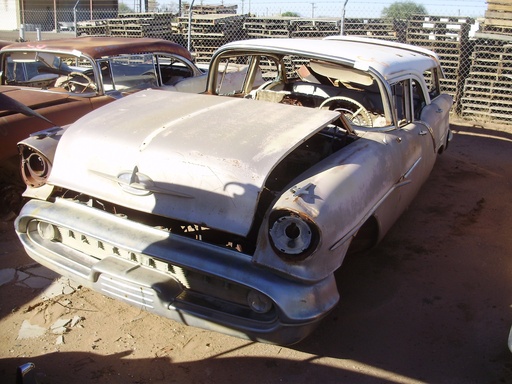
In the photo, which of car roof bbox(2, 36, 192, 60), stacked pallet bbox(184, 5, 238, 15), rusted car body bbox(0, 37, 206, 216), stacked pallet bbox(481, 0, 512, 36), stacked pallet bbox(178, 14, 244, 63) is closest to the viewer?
rusted car body bbox(0, 37, 206, 216)

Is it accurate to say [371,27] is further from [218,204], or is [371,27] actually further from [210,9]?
[218,204]

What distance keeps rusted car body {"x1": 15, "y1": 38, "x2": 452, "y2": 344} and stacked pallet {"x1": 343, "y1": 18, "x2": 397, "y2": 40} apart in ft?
23.9

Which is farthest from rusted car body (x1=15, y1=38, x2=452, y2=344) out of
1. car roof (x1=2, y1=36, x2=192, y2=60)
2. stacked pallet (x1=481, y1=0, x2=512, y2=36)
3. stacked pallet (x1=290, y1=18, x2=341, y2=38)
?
stacked pallet (x1=481, y1=0, x2=512, y2=36)

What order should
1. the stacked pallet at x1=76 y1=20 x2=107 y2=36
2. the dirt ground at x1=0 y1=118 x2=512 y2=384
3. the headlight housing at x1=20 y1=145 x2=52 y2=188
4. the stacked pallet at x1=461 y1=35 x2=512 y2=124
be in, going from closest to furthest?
1. the dirt ground at x1=0 y1=118 x2=512 y2=384
2. the headlight housing at x1=20 y1=145 x2=52 y2=188
3. the stacked pallet at x1=461 y1=35 x2=512 y2=124
4. the stacked pallet at x1=76 y1=20 x2=107 y2=36

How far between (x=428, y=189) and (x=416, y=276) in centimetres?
225

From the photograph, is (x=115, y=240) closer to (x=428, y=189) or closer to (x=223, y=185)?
(x=223, y=185)

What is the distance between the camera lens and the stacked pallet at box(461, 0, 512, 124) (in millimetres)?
9461

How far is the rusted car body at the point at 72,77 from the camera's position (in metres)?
4.86

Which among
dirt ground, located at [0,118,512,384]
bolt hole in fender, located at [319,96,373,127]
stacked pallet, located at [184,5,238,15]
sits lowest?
dirt ground, located at [0,118,512,384]

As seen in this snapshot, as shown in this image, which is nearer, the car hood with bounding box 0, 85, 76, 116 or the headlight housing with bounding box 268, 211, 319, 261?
the headlight housing with bounding box 268, 211, 319, 261

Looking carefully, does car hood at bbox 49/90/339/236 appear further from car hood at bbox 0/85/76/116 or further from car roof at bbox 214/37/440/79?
car hood at bbox 0/85/76/116

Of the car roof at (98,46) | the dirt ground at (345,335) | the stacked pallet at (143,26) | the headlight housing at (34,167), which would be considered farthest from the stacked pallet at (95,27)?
the headlight housing at (34,167)

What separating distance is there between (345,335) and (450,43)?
8.36 m

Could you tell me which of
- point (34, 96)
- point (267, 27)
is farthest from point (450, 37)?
point (34, 96)
